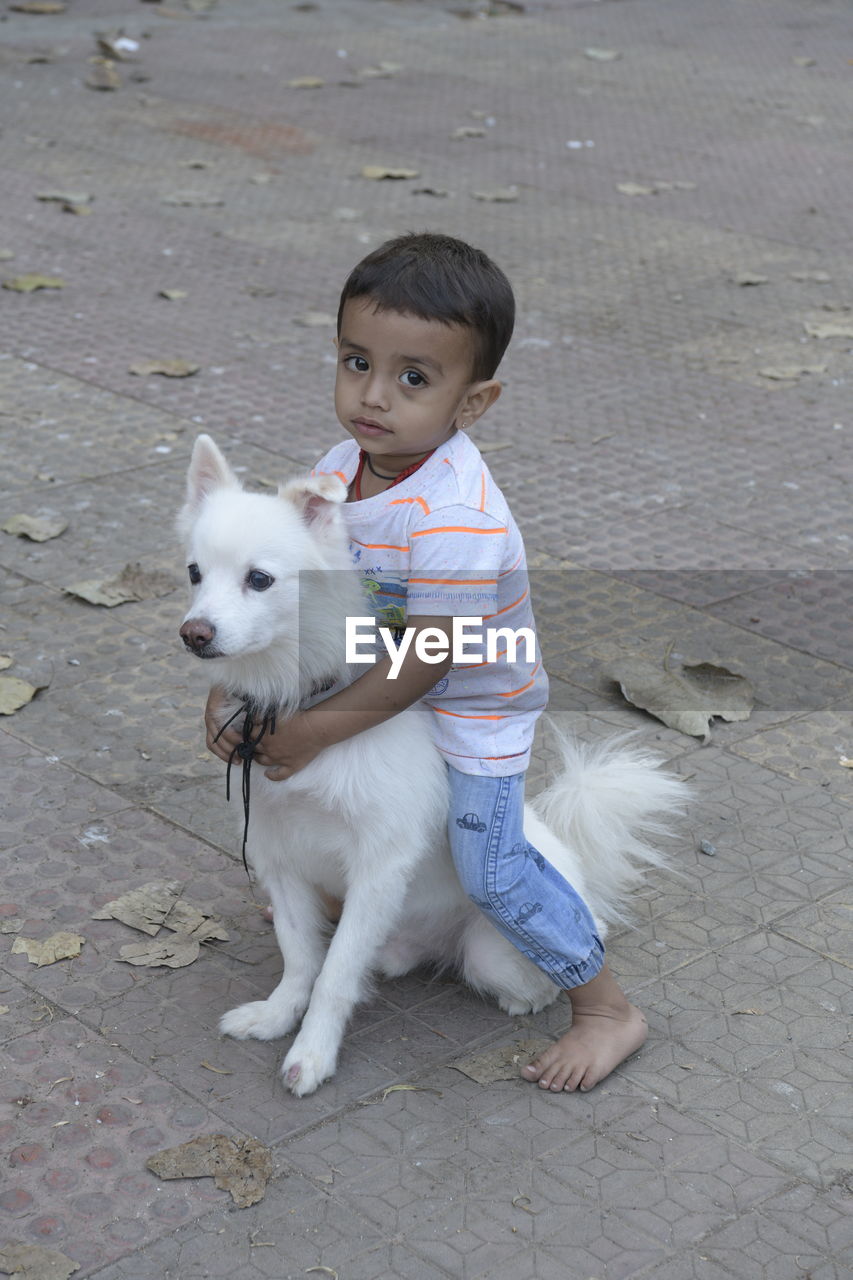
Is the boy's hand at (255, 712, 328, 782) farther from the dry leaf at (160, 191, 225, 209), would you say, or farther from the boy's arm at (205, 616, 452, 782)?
the dry leaf at (160, 191, 225, 209)

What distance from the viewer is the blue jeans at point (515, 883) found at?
9.50 ft

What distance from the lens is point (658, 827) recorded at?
11.9ft

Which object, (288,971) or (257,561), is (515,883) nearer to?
(288,971)

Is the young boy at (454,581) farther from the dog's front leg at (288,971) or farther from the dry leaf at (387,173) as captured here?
the dry leaf at (387,173)

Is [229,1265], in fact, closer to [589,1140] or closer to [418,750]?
[589,1140]

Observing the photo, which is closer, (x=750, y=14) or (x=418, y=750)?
(x=418, y=750)

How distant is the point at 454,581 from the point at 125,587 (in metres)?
2.22

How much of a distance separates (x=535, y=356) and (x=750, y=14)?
9079 mm

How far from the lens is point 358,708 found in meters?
2.80

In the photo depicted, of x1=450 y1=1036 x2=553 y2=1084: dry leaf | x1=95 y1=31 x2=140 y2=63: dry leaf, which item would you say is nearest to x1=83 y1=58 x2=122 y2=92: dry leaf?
x1=95 y1=31 x2=140 y2=63: dry leaf

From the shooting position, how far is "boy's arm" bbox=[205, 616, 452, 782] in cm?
277

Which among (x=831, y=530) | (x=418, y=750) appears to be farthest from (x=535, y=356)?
(x=418, y=750)

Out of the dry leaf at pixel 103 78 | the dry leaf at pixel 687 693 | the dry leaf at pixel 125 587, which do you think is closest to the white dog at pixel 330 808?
the dry leaf at pixel 687 693

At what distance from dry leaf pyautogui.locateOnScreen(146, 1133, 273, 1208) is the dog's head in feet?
2.81
